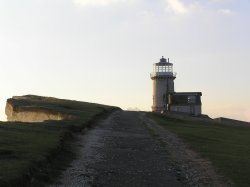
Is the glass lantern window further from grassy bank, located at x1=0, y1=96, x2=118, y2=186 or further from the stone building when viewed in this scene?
grassy bank, located at x1=0, y1=96, x2=118, y2=186

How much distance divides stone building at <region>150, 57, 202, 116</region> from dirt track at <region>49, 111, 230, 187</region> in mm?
76724

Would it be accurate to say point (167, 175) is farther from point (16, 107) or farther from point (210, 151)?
point (16, 107)

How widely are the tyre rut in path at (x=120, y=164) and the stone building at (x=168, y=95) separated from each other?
7635cm

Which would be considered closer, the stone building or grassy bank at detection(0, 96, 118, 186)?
grassy bank at detection(0, 96, 118, 186)

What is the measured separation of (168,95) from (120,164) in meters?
93.2

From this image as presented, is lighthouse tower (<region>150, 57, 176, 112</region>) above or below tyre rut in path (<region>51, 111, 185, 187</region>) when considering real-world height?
above

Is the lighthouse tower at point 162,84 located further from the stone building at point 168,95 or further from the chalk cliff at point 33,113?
the chalk cliff at point 33,113

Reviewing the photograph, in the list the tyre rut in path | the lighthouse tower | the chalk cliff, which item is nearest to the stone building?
the lighthouse tower

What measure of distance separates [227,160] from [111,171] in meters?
8.57

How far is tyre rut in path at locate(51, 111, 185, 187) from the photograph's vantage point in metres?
22.8

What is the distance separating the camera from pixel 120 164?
27.4m

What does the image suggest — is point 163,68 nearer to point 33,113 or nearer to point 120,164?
point 33,113

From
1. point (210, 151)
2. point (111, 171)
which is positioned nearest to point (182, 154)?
point (210, 151)

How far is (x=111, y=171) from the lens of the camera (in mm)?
25141
